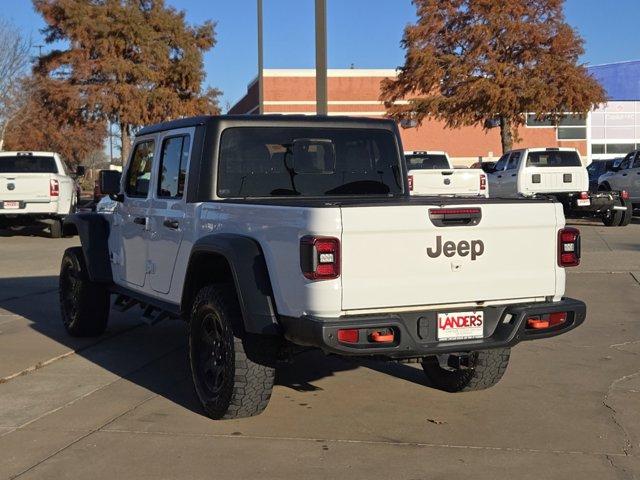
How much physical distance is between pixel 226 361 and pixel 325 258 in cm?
112

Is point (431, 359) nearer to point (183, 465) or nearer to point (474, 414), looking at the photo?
point (474, 414)

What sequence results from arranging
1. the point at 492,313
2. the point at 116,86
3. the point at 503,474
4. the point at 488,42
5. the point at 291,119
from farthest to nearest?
1. the point at 116,86
2. the point at 488,42
3. the point at 291,119
4. the point at 492,313
5. the point at 503,474

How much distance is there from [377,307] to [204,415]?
1550mm

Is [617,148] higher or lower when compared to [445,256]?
higher

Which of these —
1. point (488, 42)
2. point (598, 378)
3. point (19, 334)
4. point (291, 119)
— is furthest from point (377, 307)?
point (488, 42)

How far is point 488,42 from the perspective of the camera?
27.3 metres

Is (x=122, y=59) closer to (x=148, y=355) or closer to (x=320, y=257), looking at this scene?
(x=148, y=355)

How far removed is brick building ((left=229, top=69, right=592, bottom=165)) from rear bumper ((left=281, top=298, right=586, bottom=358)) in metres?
48.6

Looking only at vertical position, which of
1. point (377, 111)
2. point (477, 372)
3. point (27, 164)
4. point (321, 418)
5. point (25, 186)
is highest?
point (377, 111)

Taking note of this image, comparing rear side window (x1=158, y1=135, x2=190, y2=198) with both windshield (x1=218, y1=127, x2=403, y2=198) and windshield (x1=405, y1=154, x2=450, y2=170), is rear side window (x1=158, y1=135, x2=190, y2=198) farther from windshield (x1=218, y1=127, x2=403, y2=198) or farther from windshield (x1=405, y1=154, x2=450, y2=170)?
windshield (x1=405, y1=154, x2=450, y2=170)

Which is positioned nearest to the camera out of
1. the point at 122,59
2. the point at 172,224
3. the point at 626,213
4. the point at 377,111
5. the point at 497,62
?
the point at 172,224

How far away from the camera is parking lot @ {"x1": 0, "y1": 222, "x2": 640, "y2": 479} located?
4387mm

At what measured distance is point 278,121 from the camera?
5.93 metres

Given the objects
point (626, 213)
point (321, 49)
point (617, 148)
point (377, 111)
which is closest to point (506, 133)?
point (626, 213)
